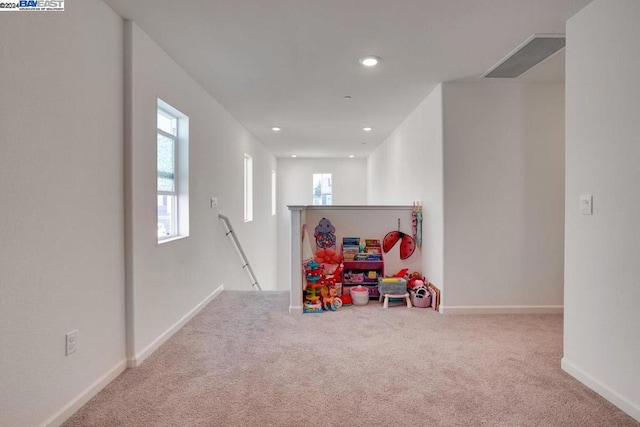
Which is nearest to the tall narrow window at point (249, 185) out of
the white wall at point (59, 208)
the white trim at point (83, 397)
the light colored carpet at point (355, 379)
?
the light colored carpet at point (355, 379)

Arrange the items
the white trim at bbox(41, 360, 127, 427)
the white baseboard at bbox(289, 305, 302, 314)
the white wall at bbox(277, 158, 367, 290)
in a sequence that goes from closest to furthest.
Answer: the white trim at bbox(41, 360, 127, 427) < the white baseboard at bbox(289, 305, 302, 314) < the white wall at bbox(277, 158, 367, 290)

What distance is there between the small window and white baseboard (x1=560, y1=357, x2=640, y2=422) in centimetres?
786

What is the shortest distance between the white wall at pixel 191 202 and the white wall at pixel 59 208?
0.40 feet

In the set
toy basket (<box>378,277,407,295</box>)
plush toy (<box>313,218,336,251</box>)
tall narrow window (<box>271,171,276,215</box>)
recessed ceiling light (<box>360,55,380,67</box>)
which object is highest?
recessed ceiling light (<box>360,55,380,67</box>)

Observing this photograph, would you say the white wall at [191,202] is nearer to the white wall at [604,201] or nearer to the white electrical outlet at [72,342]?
the white electrical outlet at [72,342]

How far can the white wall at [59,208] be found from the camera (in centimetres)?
161

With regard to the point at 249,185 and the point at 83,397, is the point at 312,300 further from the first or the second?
the point at 249,185

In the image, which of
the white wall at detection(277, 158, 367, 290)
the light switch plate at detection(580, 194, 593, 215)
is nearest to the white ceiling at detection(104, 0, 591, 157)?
the light switch plate at detection(580, 194, 593, 215)

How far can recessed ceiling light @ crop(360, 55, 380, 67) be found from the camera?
3.13 meters

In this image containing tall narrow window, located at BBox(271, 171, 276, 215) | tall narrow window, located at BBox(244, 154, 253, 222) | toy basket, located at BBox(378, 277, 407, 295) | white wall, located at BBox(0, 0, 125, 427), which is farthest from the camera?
tall narrow window, located at BBox(271, 171, 276, 215)

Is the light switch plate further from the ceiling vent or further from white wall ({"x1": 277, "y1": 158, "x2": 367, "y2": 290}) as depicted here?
white wall ({"x1": 277, "y1": 158, "x2": 367, "y2": 290})

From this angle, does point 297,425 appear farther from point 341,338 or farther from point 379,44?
point 379,44

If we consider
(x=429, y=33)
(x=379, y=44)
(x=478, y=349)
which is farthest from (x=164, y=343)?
(x=429, y=33)

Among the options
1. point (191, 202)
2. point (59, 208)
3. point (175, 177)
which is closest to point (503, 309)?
point (191, 202)
